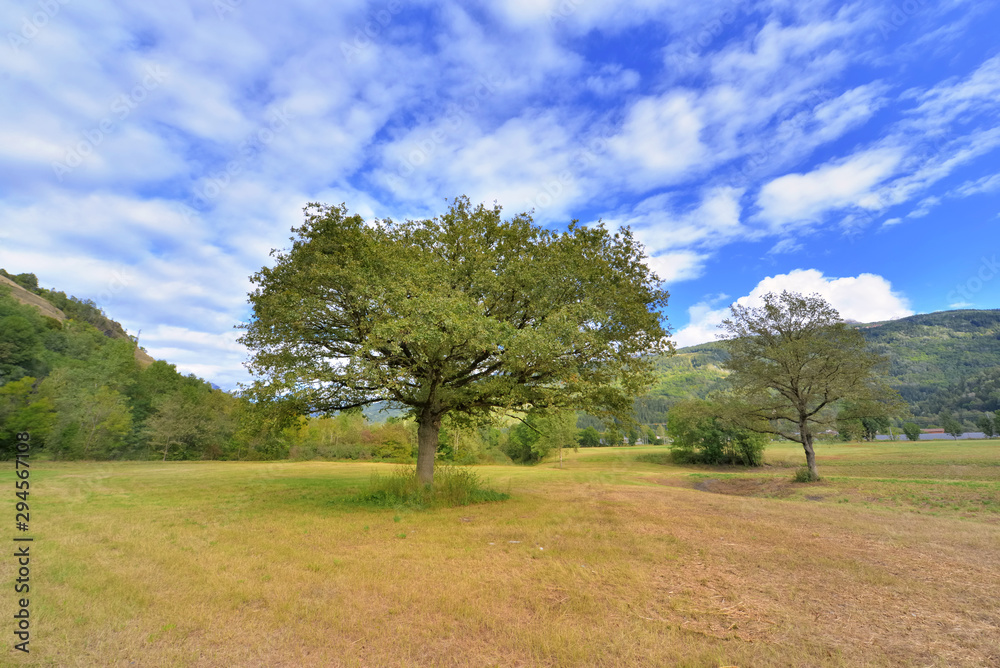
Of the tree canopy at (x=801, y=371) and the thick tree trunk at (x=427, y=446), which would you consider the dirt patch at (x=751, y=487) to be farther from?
the thick tree trunk at (x=427, y=446)

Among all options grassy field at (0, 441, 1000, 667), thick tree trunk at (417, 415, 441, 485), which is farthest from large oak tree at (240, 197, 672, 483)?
grassy field at (0, 441, 1000, 667)

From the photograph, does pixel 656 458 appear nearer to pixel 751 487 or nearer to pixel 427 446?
pixel 751 487

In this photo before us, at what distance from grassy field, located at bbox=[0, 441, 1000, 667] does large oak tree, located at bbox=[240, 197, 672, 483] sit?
Result: 14.3ft

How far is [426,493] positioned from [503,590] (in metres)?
9.66

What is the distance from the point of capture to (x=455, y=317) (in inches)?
462

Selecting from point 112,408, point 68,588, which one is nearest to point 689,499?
point 68,588

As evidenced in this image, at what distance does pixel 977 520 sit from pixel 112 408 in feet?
215

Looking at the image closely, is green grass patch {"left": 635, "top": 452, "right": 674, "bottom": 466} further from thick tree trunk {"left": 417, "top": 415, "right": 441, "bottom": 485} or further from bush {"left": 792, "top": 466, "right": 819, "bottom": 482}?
thick tree trunk {"left": 417, "top": 415, "right": 441, "bottom": 485}

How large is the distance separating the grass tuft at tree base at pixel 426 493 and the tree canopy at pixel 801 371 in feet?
74.0

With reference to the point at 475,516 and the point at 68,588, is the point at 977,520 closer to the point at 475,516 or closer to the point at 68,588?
the point at 475,516

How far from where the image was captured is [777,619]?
5.57 metres

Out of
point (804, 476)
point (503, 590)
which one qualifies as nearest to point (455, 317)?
point (503, 590)

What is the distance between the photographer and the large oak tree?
12953 millimetres

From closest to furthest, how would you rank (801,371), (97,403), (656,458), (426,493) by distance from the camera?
(426,493)
(801,371)
(97,403)
(656,458)
